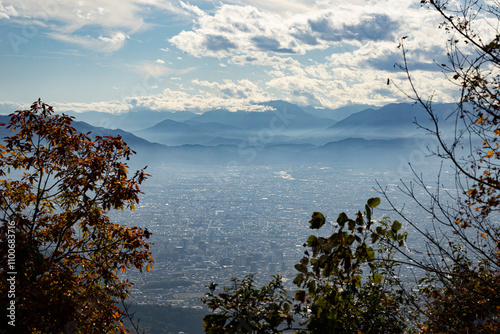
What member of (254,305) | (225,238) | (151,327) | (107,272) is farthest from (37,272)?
(225,238)

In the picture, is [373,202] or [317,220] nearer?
[317,220]

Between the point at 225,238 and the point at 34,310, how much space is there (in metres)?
179

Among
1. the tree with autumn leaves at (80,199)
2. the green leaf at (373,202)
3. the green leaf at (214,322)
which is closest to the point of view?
the green leaf at (373,202)

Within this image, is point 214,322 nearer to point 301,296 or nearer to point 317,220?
point 301,296

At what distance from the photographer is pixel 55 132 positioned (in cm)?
730

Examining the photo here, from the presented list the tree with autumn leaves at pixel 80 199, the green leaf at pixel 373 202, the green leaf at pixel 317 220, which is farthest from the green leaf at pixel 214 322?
the tree with autumn leaves at pixel 80 199

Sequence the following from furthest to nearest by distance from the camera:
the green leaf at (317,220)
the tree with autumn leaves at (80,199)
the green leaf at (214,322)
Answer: the tree with autumn leaves at (80,199) → the green leaf at (214,322) → the green leaf at (317,220)

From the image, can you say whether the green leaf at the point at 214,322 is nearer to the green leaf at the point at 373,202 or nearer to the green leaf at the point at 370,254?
the green leaf at the point at 370,254

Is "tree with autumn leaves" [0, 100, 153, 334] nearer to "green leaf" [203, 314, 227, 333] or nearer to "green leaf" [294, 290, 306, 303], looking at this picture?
"green leaf" [203, 314, 227, 333]

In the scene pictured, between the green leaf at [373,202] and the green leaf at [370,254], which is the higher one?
the green leaf at [373,202]

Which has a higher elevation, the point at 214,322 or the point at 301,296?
the point at 301,296

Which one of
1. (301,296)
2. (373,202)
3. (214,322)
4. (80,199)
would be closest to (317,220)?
(373,202)

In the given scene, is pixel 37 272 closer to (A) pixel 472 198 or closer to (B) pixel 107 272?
(B) pixel 107 272

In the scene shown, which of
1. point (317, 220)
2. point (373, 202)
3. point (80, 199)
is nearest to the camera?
point (317, 220)
